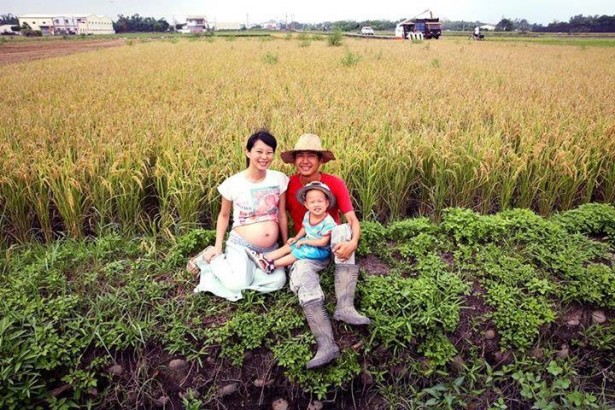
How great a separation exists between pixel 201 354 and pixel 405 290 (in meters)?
1.16

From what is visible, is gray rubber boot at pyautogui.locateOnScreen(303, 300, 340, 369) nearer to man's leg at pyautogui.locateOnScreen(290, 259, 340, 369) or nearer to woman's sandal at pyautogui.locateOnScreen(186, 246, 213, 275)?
man's leg at pyautogui.locateOnScreen(290, 259, 340, 369)

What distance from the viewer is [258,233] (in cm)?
258

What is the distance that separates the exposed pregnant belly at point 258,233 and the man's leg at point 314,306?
28 cm

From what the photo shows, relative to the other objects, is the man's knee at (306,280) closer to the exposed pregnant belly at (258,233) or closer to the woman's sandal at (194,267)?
the exposed pregnant belly at (258,233)

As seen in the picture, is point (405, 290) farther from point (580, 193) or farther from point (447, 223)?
point (580, 193)

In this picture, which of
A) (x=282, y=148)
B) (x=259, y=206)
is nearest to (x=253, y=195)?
(x=259, y=206)

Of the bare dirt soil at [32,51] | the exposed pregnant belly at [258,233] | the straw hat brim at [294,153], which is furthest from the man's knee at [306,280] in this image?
the bare dirt soil at [32,51]

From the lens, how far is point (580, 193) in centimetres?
372

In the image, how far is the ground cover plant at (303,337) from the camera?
6.89 feet

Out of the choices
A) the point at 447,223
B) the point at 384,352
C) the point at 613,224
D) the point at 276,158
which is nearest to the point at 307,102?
the point at 276,158

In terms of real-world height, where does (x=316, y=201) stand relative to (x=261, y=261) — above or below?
above

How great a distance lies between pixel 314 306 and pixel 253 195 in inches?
31.5

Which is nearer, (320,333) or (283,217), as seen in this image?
(320,333)

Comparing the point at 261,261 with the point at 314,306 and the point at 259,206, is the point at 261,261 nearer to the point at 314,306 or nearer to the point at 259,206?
the point at 259,206
